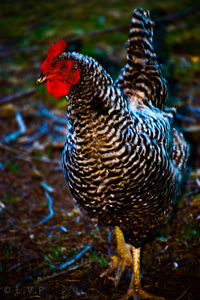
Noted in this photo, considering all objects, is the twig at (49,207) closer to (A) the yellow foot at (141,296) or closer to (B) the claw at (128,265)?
(B) the claw at (128,265)

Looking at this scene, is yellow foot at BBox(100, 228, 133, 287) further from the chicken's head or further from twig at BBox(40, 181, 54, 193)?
the chicken's head

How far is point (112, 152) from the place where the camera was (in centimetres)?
260

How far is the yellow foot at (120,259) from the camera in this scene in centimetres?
355

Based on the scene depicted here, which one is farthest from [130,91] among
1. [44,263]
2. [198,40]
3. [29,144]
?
[198,40]

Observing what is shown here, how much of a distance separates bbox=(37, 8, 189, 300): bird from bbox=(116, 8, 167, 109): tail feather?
14.7 inches

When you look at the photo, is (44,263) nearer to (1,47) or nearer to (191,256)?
(191,256)

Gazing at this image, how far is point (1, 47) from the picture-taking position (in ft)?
30.3

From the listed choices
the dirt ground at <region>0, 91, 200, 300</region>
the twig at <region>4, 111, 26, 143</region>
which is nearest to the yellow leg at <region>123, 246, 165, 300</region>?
the dirt ground at <region>0, 91, 200, 300</region>

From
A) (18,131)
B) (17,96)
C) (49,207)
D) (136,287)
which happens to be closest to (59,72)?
(136,287)

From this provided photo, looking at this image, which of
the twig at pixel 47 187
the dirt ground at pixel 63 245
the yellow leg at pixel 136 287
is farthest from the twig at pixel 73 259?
the twig at pixel 47 187

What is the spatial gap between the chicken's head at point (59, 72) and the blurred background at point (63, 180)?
1693 millimetres

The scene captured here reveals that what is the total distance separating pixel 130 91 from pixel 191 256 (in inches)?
76.5

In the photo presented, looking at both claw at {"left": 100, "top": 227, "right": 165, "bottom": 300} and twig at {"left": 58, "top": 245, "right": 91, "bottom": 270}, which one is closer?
claw at {"left": 100, "top": 227, "right": 165, "bottom": 300}

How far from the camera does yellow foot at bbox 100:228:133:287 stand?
3554mm
